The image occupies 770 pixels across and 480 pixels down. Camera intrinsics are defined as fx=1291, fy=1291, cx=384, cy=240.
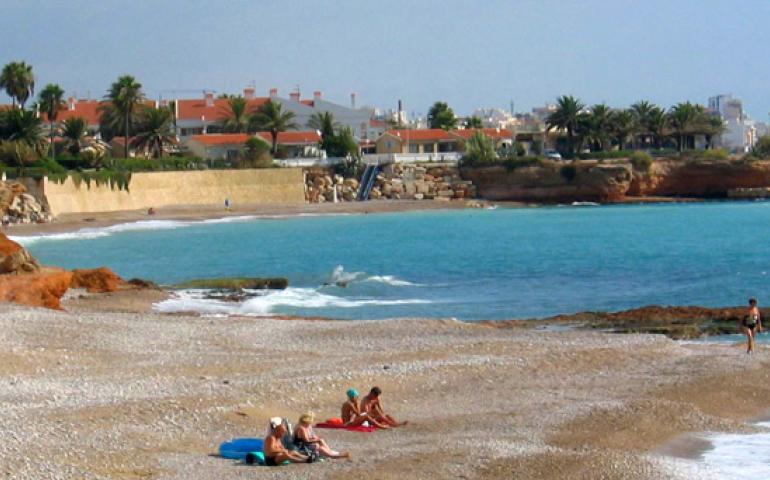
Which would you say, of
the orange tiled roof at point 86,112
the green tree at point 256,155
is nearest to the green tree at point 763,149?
the green tree at point 256,155

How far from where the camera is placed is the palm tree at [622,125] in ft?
371

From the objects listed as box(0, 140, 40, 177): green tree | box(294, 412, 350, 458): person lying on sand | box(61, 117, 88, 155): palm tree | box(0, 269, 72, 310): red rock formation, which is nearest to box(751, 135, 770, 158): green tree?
box(61, 117, 88, 155): palm tree

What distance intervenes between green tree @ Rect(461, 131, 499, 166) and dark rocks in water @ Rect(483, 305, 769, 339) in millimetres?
69043

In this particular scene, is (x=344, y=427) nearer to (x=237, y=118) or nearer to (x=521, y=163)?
(x=521, y=163)

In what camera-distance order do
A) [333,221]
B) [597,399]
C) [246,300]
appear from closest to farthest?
[597,399]
[246,300]
[333,221]

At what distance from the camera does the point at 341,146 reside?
102 m

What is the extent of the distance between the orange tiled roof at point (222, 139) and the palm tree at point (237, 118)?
5.18 m

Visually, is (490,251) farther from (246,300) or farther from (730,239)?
(246,300)

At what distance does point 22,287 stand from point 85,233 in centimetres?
3958

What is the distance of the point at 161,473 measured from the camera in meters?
13.3

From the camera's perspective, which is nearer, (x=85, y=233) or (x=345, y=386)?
(x=345, y=386)

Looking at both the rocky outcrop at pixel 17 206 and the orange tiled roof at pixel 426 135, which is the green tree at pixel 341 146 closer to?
the orange tiled roof at pixel 426 135

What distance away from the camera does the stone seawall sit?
250 feet

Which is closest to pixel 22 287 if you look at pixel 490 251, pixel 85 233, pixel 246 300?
pixel 246 300
